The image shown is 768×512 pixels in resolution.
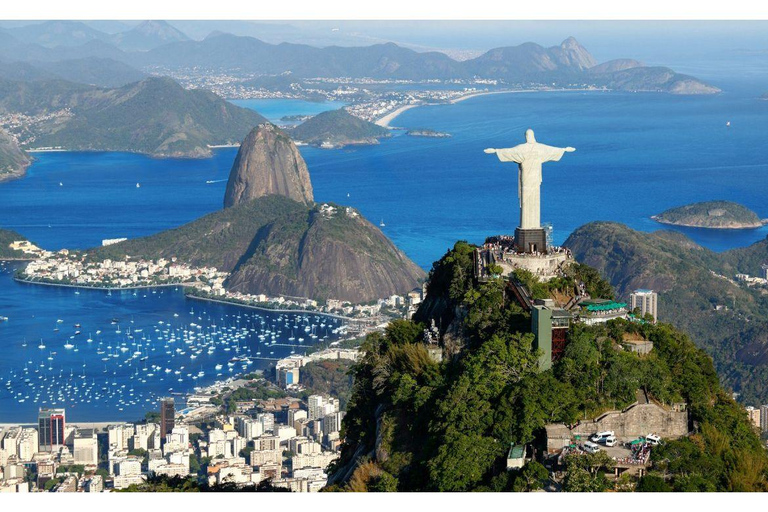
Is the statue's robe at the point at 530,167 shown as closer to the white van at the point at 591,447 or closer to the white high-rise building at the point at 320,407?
the white van at the point at 591,447

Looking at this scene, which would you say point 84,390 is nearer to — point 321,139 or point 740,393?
point 740,393

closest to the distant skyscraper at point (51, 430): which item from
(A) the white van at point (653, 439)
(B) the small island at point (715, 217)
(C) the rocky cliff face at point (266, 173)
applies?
(A) the white van at point (653, 439)

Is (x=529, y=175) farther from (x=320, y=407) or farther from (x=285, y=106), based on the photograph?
(x=285, y=106)

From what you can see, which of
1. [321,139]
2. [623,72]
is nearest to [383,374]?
[321,139]

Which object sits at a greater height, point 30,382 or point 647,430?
point 647,430

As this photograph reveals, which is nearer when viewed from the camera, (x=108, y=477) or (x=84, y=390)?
(x=108, y=477)

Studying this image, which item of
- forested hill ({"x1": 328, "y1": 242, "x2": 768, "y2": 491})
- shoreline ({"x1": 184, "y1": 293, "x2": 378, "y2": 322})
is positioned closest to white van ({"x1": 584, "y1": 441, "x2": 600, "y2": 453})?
forested hill ({"x1": 328, "y1": 242, "x2": 768, "y2": 491})
